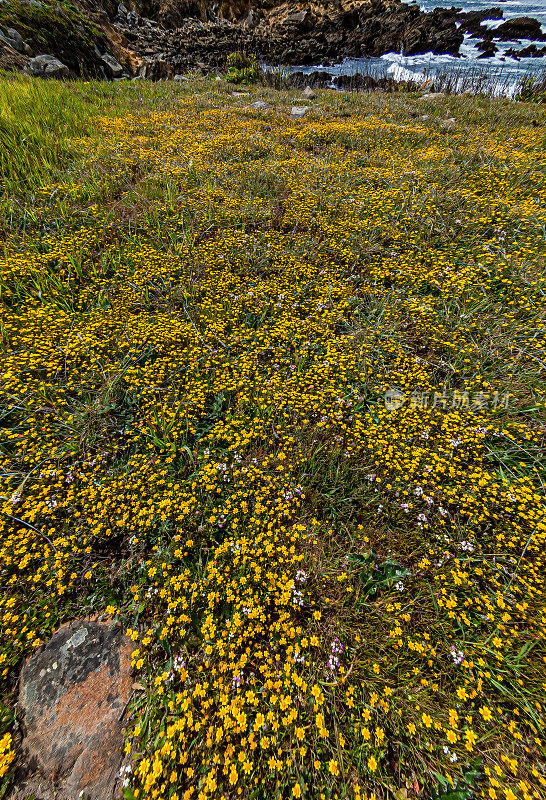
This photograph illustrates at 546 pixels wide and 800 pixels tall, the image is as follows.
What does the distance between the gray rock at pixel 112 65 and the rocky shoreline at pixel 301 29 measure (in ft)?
35.1

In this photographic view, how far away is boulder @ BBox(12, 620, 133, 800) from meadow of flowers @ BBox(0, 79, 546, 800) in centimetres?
11

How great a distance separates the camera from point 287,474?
3.20m

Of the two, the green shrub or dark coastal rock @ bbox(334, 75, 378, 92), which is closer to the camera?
the green shrub

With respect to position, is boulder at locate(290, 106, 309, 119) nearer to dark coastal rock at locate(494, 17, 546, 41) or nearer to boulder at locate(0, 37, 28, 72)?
boulder at locate(0, 37, 28, 72)

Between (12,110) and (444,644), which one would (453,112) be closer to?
(12,110)

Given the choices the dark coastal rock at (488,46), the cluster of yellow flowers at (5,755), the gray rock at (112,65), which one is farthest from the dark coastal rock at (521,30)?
the cluster of yellow flowers at (5,755)

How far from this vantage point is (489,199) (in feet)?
20.4

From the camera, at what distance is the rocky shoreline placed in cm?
3002

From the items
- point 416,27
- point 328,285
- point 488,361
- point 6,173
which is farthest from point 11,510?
point 416,27

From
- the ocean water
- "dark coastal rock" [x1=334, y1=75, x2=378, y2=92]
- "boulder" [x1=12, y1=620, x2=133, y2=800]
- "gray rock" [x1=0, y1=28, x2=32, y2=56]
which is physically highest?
the ocean water

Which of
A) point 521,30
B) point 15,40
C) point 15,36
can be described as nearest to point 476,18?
point 521,30
